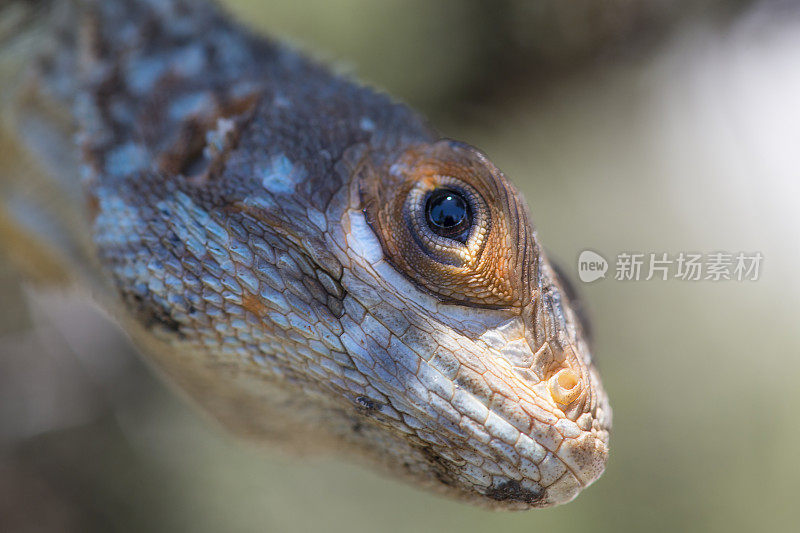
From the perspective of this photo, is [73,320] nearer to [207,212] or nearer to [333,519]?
[333,519]

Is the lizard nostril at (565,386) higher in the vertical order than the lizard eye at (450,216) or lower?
lower

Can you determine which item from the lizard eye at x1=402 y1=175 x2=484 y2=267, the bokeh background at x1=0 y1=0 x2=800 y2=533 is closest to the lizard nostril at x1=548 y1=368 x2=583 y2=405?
the lizard eye at x1=402 y1=175 x2=484 y2=267

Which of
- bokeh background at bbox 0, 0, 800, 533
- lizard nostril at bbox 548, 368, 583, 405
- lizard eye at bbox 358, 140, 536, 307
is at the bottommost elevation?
lizard nostril at bbox 548, 368, 583, 405

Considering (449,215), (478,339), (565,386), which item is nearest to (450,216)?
(449,215)

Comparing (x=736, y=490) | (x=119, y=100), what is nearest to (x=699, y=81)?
(x=736, y=490)

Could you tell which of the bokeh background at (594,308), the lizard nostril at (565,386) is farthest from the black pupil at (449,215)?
the bokeh background at (594,308)

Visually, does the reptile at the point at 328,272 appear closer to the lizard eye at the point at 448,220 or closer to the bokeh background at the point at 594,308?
the lizard eye at the point at 448,220

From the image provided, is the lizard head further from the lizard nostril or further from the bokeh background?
the bokeh background

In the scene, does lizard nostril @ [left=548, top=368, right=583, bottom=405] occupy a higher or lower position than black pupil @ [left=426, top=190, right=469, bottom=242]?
lower
